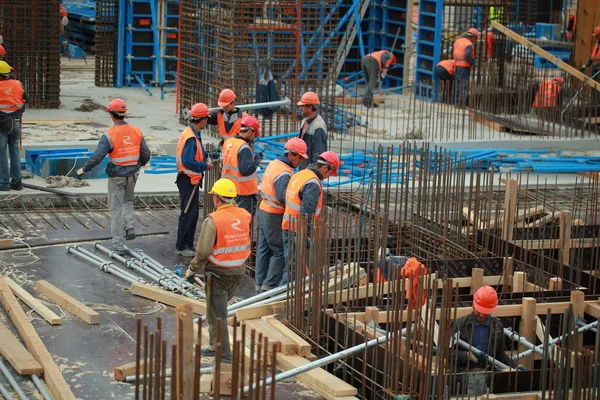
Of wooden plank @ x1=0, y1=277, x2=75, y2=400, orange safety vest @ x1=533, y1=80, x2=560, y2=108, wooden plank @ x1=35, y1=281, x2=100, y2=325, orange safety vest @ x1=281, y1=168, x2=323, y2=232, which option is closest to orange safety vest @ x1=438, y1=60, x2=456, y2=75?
orange safety vest @ x1=533, y1=80, x2=560, y2=108

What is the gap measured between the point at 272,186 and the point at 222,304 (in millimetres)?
2303

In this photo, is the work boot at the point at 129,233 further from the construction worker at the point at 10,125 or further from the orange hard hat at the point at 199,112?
the construction worker at the point at 10,125

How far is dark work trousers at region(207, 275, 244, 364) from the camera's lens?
9656 millimetres

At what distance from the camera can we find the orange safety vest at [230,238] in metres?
9.53

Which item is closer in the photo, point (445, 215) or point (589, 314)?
point (589, 314)

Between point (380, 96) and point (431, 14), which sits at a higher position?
point (431, 14)

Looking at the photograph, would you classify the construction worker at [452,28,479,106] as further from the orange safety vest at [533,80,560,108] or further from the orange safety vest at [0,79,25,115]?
the orange safety vest at [0,79,25,115]

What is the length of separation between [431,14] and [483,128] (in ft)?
15.3

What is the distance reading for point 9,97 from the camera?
15.1 m

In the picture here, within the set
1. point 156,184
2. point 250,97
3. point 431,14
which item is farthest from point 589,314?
point 431,14

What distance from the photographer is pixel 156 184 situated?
54.4 feet

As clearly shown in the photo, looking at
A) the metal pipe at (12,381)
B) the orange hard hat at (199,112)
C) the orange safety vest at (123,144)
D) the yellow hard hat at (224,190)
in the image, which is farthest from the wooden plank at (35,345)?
the orange hard hat at (199,112)

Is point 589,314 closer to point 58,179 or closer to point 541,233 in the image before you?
point 541,233

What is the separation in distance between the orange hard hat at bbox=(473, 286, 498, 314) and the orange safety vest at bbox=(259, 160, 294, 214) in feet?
9.75
